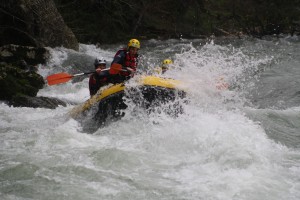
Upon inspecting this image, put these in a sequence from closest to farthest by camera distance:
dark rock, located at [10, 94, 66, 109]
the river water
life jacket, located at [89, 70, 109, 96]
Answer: the river water, life jacket, located at [89, 70, 109, 96], dark rock, located at [10, 94, 66, 109]

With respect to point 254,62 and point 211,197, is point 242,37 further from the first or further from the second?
point 211,197

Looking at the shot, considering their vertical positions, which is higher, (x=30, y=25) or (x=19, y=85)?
(x=30, y=25)

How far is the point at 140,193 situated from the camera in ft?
15.0

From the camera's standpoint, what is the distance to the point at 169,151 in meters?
5.92

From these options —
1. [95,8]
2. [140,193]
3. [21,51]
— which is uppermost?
[95,8]

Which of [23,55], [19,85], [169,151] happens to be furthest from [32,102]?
[169,151]

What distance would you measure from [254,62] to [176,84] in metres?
7.04

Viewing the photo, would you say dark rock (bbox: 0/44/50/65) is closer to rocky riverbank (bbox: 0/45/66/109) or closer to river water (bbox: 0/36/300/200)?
rocky riverbank (bbox: 0/45/66/109)

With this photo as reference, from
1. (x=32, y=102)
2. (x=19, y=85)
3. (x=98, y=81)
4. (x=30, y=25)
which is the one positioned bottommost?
(x=32, y=102)

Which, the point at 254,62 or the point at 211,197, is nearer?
the point at 211,197

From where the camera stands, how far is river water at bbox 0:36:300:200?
183 inches

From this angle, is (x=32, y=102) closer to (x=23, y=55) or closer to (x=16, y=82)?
(x=16, y=82)

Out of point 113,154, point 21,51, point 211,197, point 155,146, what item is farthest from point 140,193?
point 21,51

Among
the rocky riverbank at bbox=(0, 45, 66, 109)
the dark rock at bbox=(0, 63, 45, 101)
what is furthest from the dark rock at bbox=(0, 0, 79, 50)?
the dark rock at bbox=(0, 63, 45, 101)
